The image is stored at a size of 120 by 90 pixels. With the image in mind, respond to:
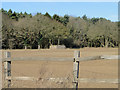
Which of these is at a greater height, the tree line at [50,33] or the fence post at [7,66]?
the tree line at [50,33]

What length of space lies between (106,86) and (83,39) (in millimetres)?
46617

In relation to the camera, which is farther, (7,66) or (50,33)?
(50,33)

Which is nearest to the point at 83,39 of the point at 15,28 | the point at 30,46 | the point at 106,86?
the point at 30,46

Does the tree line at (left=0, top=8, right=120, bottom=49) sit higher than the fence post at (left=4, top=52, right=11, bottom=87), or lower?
higher

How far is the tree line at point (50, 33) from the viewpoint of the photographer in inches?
1663

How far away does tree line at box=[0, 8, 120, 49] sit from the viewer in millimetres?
42250

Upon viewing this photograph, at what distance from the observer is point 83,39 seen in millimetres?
53062

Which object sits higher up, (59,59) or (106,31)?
(106,31)

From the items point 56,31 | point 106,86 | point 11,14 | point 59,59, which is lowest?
point 106,86

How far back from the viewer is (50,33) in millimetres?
45188

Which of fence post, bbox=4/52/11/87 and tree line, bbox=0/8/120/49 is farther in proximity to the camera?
tree line, bbox=0/8/120/49

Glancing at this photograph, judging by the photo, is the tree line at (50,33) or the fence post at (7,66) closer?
the fence post at (7,66)

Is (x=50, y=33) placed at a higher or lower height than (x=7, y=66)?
higher

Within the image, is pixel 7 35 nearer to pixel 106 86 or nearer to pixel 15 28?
pixel 15 28
